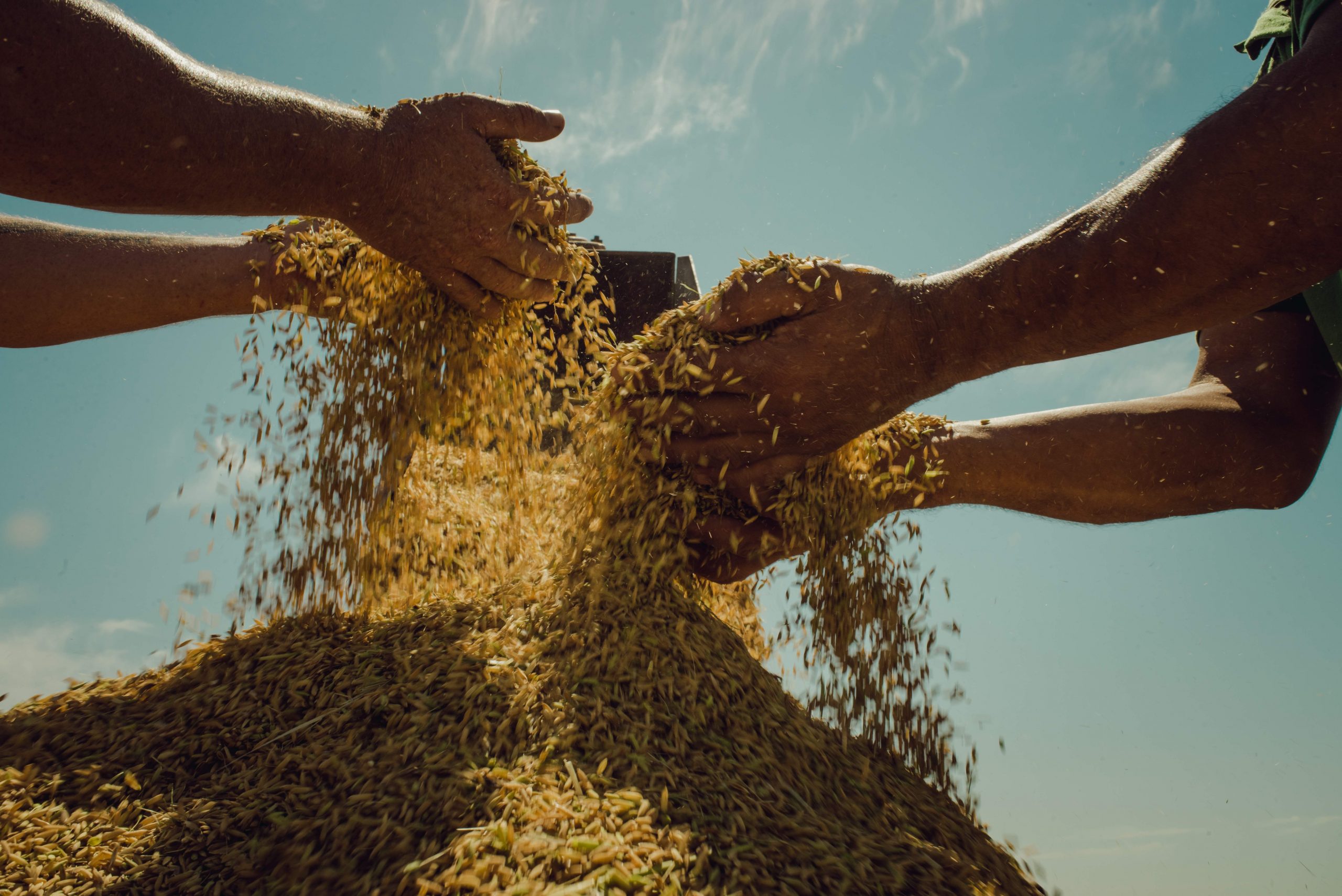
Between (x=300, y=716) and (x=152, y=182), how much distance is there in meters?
1.32

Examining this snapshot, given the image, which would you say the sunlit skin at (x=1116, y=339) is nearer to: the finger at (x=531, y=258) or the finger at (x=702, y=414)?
the finger at (x=702, y=414)

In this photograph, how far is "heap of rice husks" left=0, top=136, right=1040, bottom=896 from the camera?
1410 mm

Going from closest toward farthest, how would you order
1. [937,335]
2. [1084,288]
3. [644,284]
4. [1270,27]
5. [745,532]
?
[1084,288] < [937,335] < [745,532] < [1270,27] < [644,284]

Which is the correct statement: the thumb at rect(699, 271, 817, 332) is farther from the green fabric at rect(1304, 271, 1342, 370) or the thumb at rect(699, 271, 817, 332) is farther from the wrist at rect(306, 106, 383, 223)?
the green fabric at rect(1304, 271, 1342, 370)

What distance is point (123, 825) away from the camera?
1.59 m

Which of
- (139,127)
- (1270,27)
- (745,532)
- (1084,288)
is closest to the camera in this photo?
(139,127)

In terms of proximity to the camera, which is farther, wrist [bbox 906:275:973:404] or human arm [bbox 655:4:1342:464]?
wrist [bbox 906:275:973:404]

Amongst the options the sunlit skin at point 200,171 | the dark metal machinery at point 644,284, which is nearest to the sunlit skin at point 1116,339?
the sunlit skin at point 200,171

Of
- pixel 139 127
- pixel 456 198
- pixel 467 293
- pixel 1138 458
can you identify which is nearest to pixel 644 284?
pixel 467 293

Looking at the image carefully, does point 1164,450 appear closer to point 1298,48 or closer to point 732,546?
point 1298,48

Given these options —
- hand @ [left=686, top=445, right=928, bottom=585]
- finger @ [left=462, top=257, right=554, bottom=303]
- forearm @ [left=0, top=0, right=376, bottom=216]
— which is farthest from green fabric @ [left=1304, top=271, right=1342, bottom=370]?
forearm @ [left=0, top=0, right=376, bottom=216]

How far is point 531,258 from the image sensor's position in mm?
2426

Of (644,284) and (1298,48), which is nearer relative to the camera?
(1298,48)

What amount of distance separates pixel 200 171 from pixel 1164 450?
321 cm
